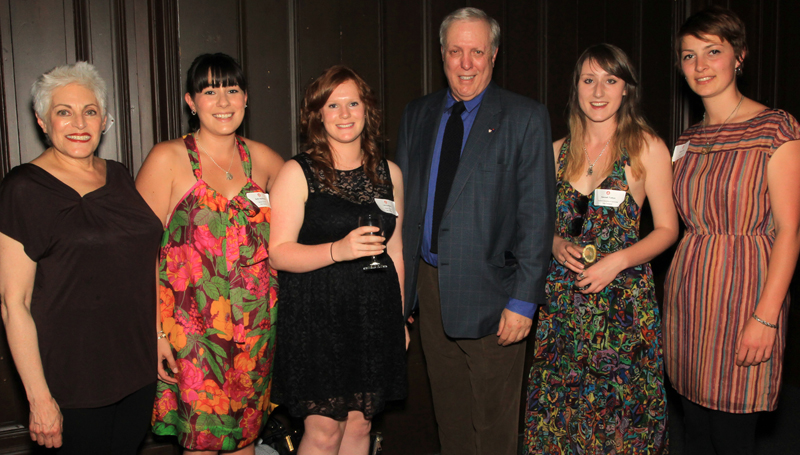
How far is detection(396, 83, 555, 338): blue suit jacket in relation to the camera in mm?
2160

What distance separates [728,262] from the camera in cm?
212

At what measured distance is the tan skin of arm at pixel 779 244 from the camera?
79.1 inches

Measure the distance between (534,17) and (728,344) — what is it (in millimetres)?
2073

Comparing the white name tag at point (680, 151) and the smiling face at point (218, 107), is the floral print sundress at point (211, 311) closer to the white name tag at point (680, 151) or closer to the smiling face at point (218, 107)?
the smiling face at point (218, 107)

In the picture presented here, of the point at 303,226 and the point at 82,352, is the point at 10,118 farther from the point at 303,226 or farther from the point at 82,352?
the point at 303,226

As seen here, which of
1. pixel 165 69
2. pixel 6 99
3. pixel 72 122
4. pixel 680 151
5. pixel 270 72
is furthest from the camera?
pixel 270 72

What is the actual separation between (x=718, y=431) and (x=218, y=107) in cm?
237

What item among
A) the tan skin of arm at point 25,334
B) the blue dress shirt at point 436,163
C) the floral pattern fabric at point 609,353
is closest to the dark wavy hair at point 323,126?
the blue dress shirt at point 436,163

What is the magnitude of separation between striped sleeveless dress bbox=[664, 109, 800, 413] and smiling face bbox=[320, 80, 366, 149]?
4.56ft

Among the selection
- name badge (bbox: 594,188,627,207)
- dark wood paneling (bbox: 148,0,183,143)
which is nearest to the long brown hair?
name badge (bbox: 594,188,627,207)

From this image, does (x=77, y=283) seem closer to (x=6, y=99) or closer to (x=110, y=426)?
(x=110, y=426)

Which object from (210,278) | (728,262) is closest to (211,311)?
(210,278)

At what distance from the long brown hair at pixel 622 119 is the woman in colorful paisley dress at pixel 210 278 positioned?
1.36m

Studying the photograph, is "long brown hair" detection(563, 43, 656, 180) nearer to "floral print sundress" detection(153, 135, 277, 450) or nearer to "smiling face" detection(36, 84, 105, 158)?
"floral print sundress" detection(153, 135, 277, 450)
